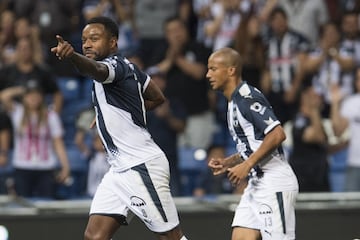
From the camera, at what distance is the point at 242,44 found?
14281mm

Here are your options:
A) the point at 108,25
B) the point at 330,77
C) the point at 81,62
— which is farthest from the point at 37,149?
the point at 81,62

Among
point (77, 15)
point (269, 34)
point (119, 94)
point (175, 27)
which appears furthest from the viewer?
point (77, 15)

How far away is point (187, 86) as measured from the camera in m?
13.8

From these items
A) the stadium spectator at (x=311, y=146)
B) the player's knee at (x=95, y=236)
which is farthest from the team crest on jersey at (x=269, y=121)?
the stadium spectator at (x=311, y=146)

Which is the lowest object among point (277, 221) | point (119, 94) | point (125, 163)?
point (277, 221)

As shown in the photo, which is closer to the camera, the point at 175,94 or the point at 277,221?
the point at 277,221

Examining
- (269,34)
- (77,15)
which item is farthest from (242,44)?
(77,15)

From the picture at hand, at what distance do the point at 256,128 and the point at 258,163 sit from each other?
0.30m

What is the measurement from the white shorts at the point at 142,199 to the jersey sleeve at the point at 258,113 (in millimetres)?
841

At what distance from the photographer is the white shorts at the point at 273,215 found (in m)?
9.01

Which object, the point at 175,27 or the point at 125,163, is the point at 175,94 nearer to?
the point at 175,27

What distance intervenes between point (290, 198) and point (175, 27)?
5.06 metres

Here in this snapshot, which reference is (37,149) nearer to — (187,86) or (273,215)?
(187,86)

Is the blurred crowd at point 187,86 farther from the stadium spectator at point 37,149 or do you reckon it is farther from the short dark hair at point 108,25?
the short dark hair at point 108,25
